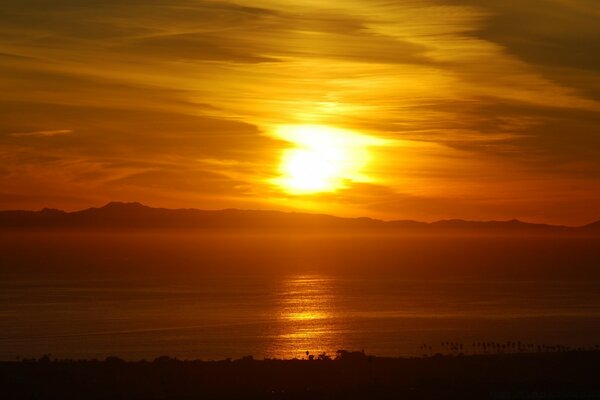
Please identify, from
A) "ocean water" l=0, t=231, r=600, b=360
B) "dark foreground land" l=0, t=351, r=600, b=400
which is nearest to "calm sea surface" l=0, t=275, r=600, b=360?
"ocean water" l=0, t=231, r=600, b=360

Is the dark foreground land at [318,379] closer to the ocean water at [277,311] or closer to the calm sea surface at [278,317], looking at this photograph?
the calm sea surface at [278,317]

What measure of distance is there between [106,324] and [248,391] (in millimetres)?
55978

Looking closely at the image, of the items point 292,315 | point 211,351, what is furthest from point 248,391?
point 292,315

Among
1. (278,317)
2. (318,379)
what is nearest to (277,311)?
(278,317)

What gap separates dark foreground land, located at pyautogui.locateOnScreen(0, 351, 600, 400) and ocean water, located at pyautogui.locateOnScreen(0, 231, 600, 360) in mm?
27514

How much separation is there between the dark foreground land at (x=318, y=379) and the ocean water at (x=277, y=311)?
2751cm

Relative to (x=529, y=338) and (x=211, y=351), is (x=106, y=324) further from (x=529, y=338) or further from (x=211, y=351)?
(x=529, y=338)

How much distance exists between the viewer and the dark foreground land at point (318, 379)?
2378 centimetres

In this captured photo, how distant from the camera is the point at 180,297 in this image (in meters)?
107

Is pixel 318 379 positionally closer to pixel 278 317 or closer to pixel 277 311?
pixel 278 317

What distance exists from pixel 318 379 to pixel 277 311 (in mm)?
64949

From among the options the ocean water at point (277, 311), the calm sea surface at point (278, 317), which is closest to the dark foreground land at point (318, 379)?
the calm sea surface at point (278, 317)

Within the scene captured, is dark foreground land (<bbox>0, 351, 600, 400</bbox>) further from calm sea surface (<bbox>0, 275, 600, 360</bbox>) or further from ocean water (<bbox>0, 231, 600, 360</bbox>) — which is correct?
ocean water (<bbox>0, 231, 600, 360</bbox>)

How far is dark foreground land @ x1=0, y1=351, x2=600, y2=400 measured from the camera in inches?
936
